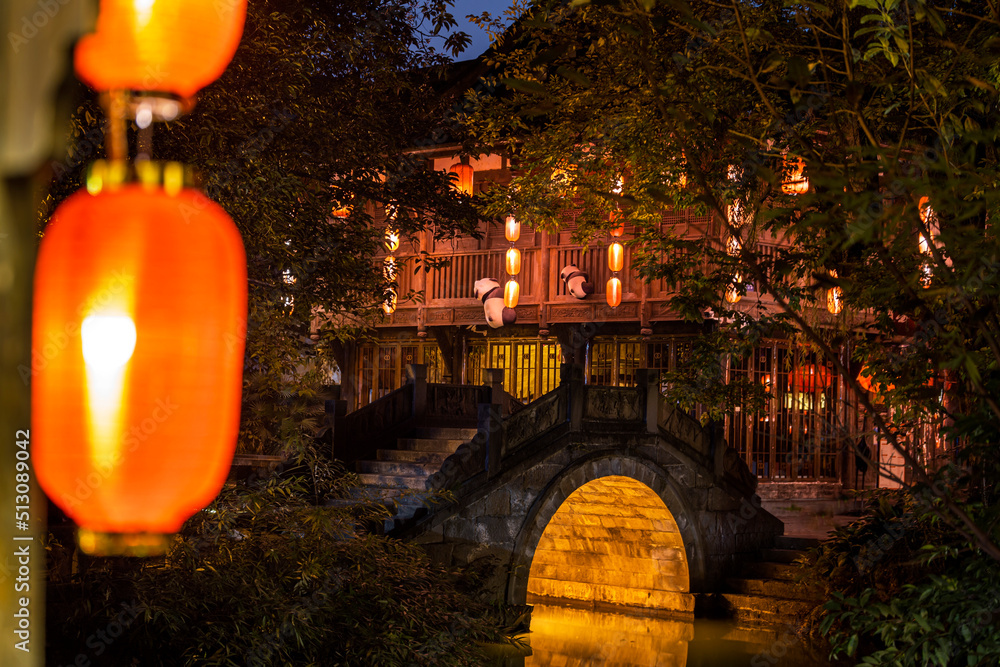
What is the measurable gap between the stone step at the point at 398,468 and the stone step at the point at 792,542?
640cm

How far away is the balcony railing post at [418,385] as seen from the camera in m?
14.4

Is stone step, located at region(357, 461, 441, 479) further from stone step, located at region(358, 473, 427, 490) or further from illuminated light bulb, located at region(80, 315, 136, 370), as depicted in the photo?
illuminated light bulb, located at region(80, 315, 136, 370)

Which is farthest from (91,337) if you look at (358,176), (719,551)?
(719,551)

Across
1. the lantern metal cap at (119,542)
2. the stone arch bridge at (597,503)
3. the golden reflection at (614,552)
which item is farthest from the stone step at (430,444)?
the lantern metal cap at (119,542)

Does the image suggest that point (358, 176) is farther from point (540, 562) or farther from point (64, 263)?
point (540, 562)

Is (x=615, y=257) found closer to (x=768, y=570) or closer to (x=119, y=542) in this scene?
(x=768, y=570)

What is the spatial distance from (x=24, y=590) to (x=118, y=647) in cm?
584

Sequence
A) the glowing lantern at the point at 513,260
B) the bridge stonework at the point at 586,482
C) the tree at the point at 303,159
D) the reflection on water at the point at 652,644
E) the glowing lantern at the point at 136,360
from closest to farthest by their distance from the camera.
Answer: the glowing lantern at the point at 136,360 → the tree at the point at 303,159 → the bridge stonework at the point at 586,482 → the reflection on water at the point at 652,644 → the glowing lantern at the point at 513,260

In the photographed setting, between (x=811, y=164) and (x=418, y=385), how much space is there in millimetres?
11729

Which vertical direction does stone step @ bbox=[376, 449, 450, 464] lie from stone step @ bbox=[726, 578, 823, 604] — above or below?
above

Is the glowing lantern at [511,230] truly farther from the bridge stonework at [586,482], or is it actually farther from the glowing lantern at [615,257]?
the bridge stonework at [586,482]

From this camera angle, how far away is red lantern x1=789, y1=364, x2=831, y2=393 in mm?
16977

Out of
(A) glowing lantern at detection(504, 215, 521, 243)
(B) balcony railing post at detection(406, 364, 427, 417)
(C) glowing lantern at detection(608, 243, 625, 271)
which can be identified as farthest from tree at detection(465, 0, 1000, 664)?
(B) balcony railing post at detection(406, 364, 427, 417)

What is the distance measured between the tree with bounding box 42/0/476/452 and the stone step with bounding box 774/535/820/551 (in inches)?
350
